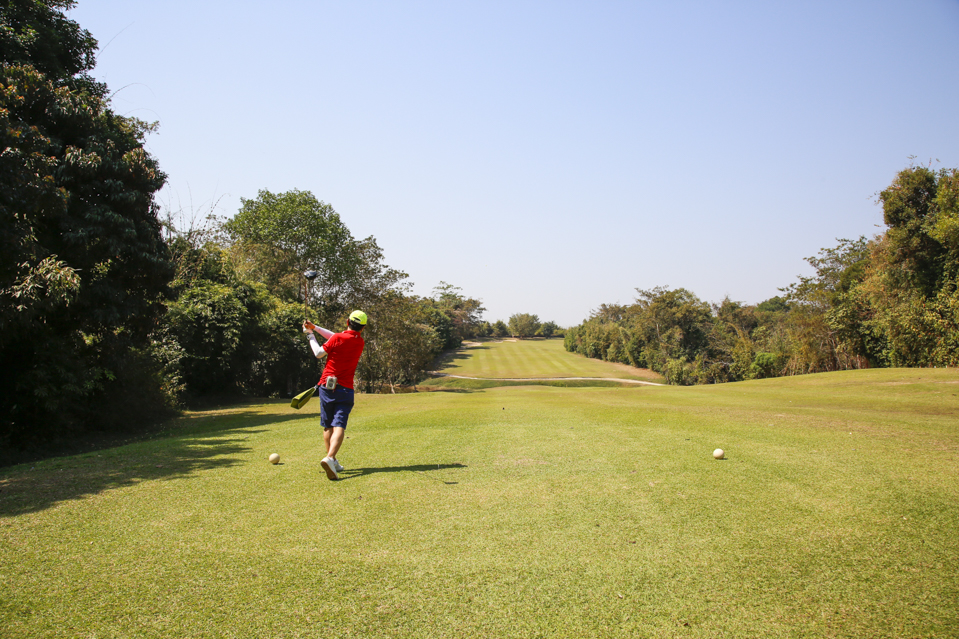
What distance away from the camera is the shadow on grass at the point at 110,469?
5.98 m

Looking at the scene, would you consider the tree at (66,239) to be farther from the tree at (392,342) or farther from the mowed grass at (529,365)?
the mowed grass at (529,365)

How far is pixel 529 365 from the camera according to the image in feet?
238

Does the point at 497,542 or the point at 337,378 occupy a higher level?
the point at 337,378

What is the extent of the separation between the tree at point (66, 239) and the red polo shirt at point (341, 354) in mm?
6249

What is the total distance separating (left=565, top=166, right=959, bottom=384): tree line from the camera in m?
26.9

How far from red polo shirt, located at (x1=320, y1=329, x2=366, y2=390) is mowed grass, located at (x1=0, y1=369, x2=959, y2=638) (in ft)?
4.58

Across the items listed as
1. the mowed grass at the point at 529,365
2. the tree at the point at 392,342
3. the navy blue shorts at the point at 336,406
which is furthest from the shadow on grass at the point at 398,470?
the mowed grass at the point at 529,365

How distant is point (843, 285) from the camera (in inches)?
1483

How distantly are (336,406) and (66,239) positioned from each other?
30.1 feet

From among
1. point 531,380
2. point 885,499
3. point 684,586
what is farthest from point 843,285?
point 684,586

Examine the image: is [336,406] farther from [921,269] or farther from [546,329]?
[546,329]

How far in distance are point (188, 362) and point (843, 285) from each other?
4269cm

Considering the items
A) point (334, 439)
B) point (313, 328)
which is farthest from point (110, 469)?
point (313, 328)

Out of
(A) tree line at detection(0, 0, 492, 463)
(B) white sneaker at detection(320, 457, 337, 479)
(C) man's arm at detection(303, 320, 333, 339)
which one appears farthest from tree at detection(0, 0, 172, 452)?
(B) white sneaker at detection(320, 457, 337, 479)
